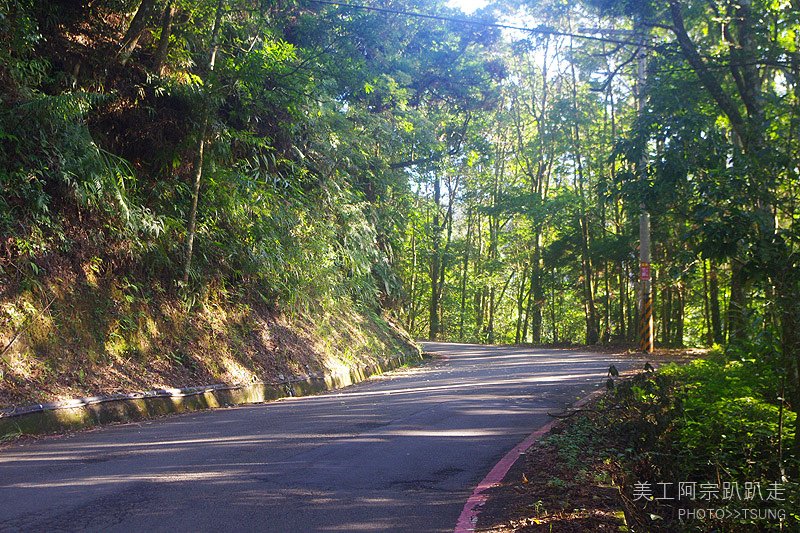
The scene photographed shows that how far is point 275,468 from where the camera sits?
22.4 ft

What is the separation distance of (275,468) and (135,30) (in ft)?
30.3

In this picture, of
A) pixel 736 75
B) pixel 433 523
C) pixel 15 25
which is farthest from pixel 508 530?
pixel 15 25

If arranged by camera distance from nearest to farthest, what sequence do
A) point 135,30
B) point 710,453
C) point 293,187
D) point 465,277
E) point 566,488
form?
point 566,488 → point 710,453 → point 135,30 → point 293,187 → point 465,277

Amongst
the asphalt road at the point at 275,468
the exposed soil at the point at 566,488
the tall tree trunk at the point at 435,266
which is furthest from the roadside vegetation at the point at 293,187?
the tall tree trunk at the point at 435,266

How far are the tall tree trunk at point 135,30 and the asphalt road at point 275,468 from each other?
6849mm

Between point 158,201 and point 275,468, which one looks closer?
point 275,468

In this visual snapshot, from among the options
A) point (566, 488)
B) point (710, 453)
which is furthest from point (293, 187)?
point (566, 488)

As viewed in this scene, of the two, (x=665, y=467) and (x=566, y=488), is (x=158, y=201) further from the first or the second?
(x=665, y=467)

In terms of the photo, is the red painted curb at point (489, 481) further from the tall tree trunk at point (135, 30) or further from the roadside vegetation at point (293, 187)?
the tall tree trunk at point (135, 30)

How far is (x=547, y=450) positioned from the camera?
7.52 m

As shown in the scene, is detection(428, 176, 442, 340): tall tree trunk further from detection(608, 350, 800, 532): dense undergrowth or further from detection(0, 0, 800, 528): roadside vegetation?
detection(608, 350, 800, 532): dense undergrowth

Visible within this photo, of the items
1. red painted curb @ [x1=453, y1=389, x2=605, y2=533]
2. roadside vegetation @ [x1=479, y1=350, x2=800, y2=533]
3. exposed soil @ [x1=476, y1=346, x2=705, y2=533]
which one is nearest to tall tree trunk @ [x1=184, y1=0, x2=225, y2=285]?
red painted curb @ [x1=453, y1=389, x2=605, y2=533]

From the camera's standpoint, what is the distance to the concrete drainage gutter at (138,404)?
344 inches

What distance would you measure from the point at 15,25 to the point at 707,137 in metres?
10.7
